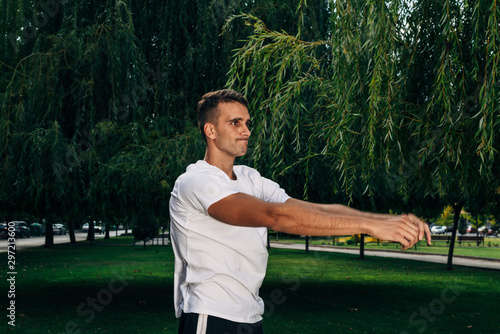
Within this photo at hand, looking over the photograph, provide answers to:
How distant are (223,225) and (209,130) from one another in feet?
1.45

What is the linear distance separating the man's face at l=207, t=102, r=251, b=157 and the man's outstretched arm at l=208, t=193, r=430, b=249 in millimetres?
404

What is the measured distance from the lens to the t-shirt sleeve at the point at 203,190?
2.10 meters

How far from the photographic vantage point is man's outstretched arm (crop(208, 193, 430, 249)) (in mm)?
1697

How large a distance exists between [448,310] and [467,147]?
28.3 ft

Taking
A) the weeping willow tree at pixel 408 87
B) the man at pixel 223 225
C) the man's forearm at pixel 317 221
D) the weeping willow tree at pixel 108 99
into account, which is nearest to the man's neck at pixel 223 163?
the man at pixel 223 225

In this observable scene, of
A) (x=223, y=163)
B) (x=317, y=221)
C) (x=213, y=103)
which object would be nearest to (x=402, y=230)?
(x=317, y=221)

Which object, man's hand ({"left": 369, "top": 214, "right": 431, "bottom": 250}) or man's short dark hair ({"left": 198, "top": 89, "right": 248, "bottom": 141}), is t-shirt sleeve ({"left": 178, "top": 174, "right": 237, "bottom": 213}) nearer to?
man's short dark hair ({"left": 198, "top": 89, "right": 248, "bottom": 141})

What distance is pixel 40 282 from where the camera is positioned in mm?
18359

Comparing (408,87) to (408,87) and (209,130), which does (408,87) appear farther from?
(209,130)

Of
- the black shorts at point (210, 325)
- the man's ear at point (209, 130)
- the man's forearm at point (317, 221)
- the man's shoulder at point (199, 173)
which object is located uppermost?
the man's ear at point (209, 130)

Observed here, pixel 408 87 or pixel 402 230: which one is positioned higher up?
pixel 408 87

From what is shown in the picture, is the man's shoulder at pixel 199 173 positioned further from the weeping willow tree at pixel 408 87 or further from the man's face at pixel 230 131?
the weeping willow tree at pixel 408 87

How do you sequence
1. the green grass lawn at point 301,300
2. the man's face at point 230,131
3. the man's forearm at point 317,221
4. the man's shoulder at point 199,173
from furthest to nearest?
the green grass lawn at point 301,300
the man's face at point 230,131
the man's shoulder at point 199,173
the man's forearm at point 317,221

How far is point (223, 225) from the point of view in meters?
2.27
